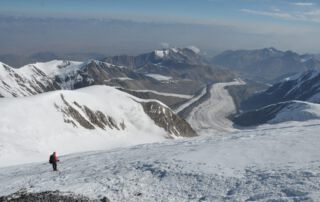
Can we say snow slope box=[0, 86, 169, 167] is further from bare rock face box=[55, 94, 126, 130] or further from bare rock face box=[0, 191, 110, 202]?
bare rock face box=[0, 191, 110, 202]

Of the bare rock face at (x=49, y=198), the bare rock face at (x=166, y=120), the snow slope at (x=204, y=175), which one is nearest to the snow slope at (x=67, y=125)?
the bare rock face at (x=166, y=120)

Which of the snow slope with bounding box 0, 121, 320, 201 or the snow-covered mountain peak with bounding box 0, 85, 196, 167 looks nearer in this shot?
the snow slope with bounding box 0, 121, 320, 201

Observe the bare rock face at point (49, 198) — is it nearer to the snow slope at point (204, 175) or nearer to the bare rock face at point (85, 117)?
the snow slope at point (204, 175)

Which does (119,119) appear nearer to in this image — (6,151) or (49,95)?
(49,95)

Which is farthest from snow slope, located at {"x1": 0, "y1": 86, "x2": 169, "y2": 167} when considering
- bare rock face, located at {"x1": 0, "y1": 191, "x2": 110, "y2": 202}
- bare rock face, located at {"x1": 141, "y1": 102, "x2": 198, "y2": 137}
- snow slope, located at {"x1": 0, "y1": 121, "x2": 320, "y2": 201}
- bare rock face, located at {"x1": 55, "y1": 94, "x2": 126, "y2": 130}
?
bare rock face, located at {"x1": 0, "y1": 191, "x2": 110, "y2": 202}

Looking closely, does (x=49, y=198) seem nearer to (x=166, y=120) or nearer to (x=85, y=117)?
(x=85, y=117)

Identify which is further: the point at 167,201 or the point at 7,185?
the point at 7,185

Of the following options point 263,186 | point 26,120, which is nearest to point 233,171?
point 263,186
